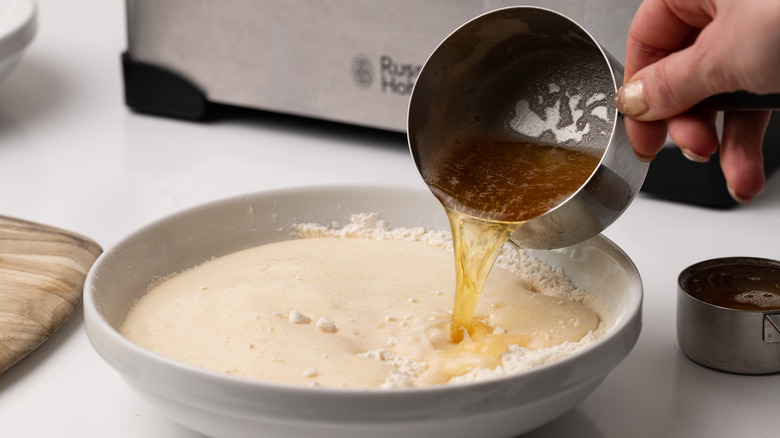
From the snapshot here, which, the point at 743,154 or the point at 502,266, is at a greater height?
the point at 743,154

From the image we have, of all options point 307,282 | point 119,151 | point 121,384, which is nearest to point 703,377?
point 307,282

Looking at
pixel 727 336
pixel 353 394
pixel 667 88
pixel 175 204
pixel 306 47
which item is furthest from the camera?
pixel 306 47

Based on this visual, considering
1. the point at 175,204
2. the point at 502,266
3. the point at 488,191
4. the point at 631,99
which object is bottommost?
the point at 175,204

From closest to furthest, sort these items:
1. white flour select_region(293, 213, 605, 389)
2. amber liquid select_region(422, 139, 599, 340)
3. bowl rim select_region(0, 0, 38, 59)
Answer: white flour select_region(293, 213, 605, 389), amber liquid select_region(422, 139, 599, 340), bowl rim select_region(0, 0, 38, 59)

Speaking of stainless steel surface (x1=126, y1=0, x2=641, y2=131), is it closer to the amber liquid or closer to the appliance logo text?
the appliance logo text

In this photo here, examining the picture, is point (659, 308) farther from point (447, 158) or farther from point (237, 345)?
point (237, 345)

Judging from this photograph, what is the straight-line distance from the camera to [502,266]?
3.12 ft

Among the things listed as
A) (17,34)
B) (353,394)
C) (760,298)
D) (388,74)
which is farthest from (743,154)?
(17,34)

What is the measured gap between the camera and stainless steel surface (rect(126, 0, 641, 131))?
132 centimetres

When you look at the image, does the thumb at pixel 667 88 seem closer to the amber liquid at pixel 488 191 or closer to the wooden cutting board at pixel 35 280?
the amber liquid at pixel 488 191

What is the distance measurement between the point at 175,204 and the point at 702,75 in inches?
31.8

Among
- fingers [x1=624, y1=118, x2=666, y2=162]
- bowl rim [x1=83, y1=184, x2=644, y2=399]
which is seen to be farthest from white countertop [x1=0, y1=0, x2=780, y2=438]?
fingers [x1=624, y1=118, x2=666, y2=162]

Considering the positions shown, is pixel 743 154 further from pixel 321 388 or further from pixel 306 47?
pixel 306 47

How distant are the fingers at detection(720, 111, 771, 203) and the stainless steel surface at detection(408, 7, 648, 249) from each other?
8 centimetres
